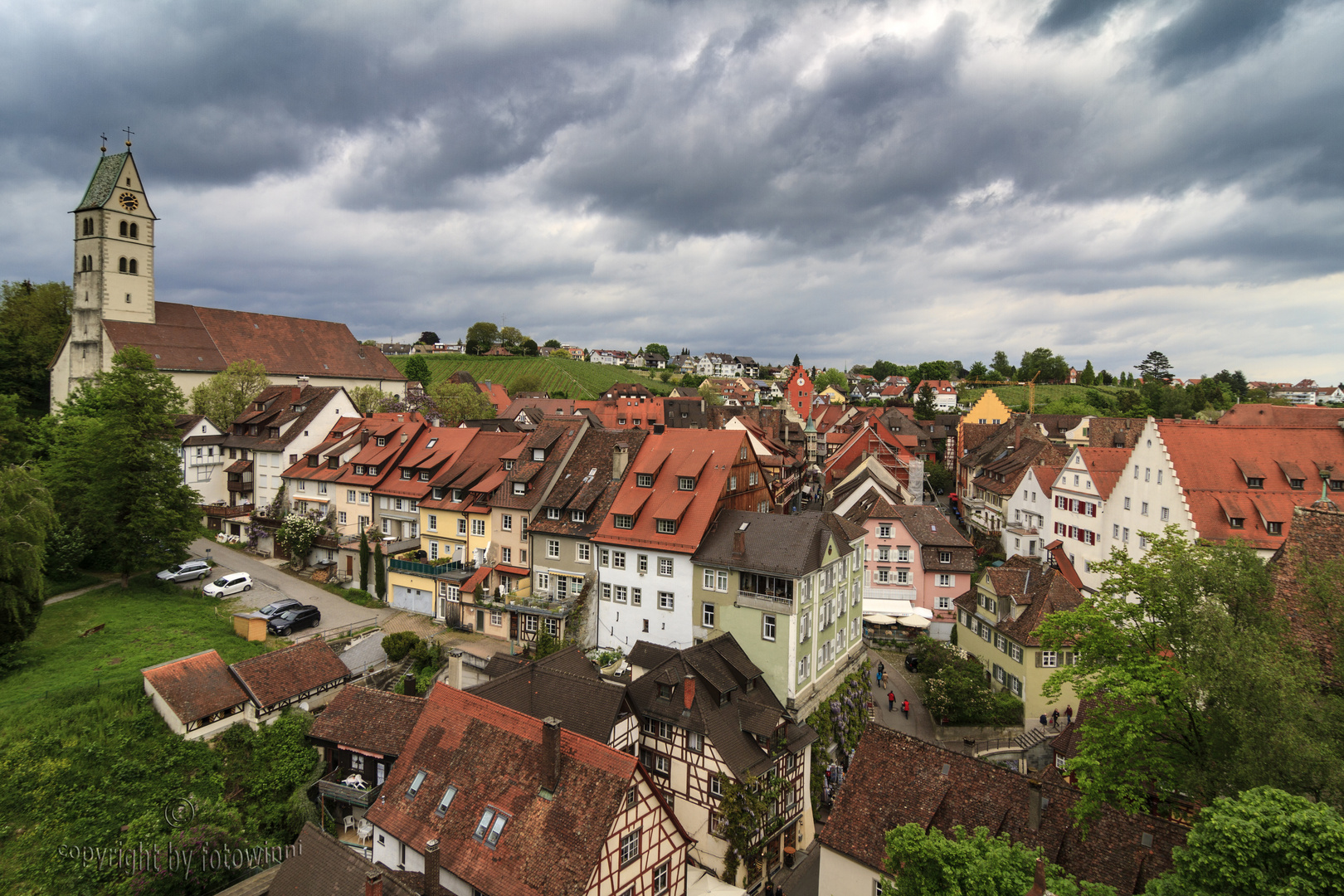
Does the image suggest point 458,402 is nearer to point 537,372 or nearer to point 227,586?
point 227,586

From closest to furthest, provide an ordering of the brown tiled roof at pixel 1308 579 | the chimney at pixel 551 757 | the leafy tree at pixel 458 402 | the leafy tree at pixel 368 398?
1. the brown tiled roof at pixel 1308 579
2. the chimney at pixel 551 757
3. the leafy tree at pixel 368 398
4. the leafy tree at pixel 458 402

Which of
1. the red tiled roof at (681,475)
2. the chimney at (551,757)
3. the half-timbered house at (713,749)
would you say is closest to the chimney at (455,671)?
the half-timbered house at (713,749)

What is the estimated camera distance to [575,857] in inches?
778

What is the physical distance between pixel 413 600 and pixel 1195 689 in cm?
4070

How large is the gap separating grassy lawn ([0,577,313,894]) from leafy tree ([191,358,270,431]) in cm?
3641

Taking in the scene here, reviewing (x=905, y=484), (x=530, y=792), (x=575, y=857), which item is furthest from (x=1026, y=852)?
(x=905, y=484)

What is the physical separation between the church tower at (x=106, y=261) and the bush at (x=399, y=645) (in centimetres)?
5755

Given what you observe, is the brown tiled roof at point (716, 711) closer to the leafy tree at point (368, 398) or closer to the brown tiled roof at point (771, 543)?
the brown tiled roof at point (771, 543)

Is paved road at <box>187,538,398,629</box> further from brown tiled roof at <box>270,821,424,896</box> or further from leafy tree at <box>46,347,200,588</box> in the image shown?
brown tiled roof at <box>270,821,424,896</box>

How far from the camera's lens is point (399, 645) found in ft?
120

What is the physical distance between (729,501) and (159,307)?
76.0 metres

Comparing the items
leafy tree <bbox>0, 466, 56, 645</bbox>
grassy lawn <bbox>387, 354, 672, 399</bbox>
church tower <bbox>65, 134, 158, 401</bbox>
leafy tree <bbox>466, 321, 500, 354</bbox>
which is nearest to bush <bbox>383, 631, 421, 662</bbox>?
leafy tree <bbox>0, 466, 56, 645</bbox>

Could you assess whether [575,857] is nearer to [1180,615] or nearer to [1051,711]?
[1180,615]

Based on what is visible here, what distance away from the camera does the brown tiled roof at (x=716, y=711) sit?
2694cm
